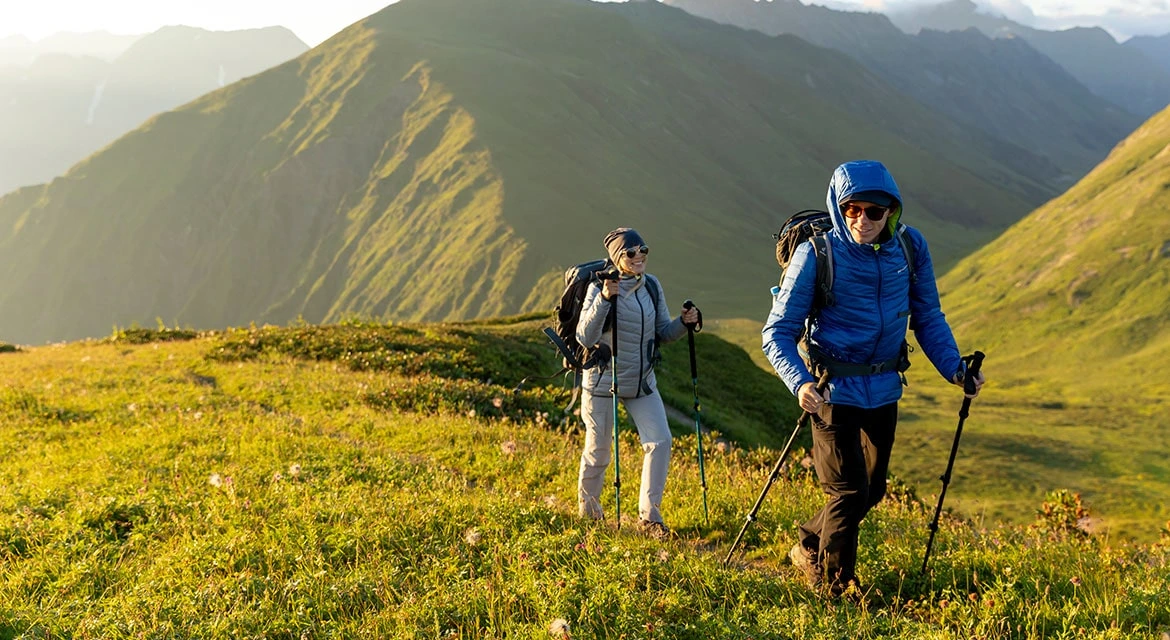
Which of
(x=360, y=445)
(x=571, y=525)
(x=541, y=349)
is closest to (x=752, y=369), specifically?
(x=541, y=349)

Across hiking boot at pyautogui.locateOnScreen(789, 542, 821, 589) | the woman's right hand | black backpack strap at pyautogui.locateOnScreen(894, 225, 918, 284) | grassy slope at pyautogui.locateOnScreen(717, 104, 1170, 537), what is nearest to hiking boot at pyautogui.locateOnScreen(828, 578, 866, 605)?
hiking boot at pyautogui.locateOnScreen(789, 542, 821, 589)

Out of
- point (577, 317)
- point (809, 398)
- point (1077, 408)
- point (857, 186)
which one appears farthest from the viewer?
point (1077, 408)

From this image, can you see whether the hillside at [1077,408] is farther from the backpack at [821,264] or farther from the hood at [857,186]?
the hood at [857,186]

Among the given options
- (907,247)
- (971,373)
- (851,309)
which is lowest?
(971,373)

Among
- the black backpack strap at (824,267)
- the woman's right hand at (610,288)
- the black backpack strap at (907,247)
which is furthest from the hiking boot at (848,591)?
the woman's right hand at (610,288)

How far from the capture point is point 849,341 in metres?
6.17

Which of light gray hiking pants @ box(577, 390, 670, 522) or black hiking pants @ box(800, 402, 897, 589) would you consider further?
light gray hiking pants @ box(577, 390, 670, 522)

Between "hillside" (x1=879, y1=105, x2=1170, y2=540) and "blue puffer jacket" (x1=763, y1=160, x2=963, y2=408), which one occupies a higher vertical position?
"blue puffer jacket" (x1=763, y1=160, x2=963, y2=408)

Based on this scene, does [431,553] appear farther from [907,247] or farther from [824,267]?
[907,247]

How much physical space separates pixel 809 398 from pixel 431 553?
3.72 metres

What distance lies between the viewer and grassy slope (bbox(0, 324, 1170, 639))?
18.2 ft

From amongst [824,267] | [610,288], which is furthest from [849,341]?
[610,288]

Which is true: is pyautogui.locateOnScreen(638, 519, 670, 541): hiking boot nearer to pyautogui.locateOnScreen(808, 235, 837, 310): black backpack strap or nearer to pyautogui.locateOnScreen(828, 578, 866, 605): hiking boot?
pyautogui.locateOnScreen(828, 578, 866, 605): hiking boot

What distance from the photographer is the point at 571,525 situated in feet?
24.7
